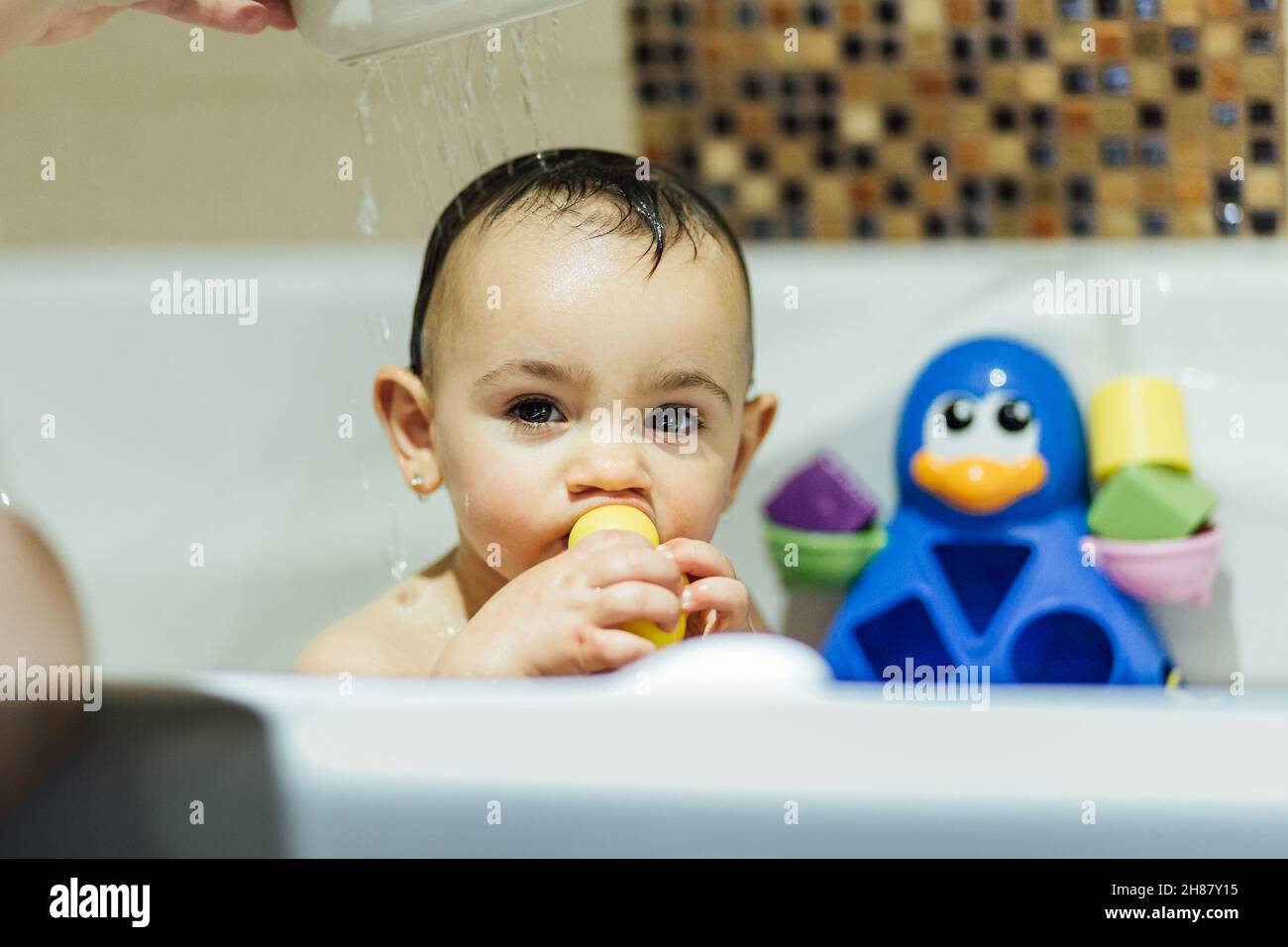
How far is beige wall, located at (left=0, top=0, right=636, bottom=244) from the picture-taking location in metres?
1.77

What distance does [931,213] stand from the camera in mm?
1811

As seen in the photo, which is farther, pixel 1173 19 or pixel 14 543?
pixel 1173 19

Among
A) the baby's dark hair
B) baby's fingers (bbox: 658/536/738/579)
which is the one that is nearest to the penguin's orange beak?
the baby's dark hair

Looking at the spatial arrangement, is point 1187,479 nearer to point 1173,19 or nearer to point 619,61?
point 1173,19

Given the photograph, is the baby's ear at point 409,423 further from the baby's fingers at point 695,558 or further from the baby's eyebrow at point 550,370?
the baby's fingers at point 695,558

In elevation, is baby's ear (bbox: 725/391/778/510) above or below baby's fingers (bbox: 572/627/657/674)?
above

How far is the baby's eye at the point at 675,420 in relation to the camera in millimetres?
887

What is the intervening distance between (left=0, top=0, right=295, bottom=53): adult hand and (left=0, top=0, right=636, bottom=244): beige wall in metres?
0.87

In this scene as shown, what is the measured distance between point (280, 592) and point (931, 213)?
38.8 inches

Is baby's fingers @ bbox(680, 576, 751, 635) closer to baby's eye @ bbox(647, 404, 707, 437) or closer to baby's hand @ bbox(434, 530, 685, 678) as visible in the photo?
baby's hand @ bbox(434, 530, 685, 678)

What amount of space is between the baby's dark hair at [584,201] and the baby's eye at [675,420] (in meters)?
0.09

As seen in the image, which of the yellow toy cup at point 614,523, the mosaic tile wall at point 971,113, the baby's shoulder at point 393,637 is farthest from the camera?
the mosaic tile wall at point 971,113

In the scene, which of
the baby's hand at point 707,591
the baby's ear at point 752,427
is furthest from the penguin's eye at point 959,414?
the baby's hand at point 707,591
